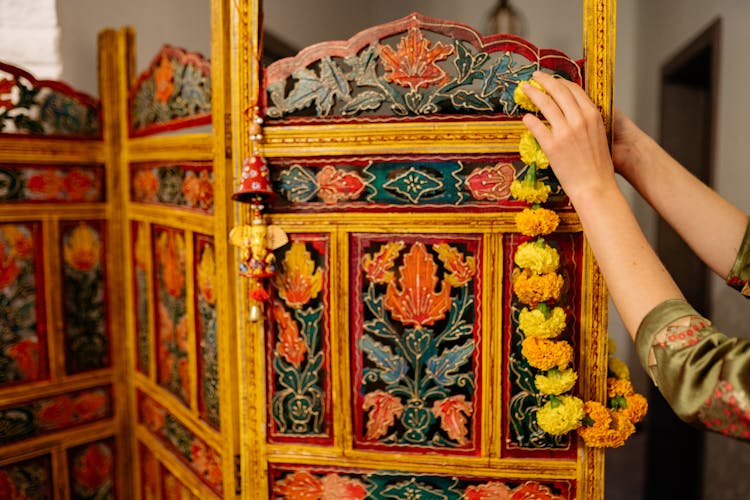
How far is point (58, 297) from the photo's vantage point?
1.64 m

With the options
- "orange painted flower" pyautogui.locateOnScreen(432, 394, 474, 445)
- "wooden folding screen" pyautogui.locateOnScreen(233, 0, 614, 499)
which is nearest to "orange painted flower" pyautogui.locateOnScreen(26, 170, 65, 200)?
"wooden folding screen" pyautogui.locateOnScreen(233, 0, 614, 499)

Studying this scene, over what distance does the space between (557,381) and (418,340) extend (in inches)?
11.3

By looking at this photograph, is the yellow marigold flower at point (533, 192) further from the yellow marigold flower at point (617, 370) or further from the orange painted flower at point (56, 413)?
the orange painted flower at point (56, 413)

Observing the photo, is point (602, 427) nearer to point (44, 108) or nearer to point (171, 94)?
point (171, 94)

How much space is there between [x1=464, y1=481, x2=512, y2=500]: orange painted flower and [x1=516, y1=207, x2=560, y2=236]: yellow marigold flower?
1.78 feet

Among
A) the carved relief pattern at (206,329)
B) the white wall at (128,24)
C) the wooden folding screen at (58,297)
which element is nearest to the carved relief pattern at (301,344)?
the carved relief pattern at (206,329)

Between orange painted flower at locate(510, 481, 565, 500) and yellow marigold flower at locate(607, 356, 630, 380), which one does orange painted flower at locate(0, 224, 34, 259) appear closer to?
orange painted flower at locate(510, 481, 565, 500)

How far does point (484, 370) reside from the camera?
116 cm

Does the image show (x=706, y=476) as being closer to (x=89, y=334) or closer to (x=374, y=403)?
(x=374, y=403)

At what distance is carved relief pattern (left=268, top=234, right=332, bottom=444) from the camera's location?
1210 mm

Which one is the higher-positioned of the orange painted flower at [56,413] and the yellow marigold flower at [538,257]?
the yellow marigold flower at [538,257]

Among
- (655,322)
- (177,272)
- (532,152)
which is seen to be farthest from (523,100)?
(177,272)

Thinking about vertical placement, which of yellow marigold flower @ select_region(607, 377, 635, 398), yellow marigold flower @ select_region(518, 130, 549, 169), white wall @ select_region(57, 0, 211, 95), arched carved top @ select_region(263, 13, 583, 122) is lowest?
yellow marigold flower @ select_region(607, 377, 635, 398)

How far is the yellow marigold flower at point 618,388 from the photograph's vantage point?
1.14 meters
